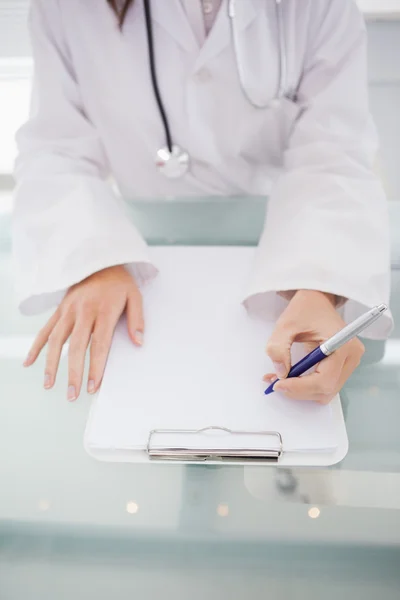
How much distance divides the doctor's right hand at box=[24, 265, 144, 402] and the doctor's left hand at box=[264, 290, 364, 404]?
156 mm

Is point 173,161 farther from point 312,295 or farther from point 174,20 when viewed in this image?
point 312,295

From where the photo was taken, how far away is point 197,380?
0.53m

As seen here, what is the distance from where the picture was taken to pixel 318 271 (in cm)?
63

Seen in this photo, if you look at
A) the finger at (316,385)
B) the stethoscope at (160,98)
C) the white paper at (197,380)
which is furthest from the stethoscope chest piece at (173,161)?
the finger at (316,385)

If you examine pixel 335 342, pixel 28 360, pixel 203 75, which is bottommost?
pixel 28 360

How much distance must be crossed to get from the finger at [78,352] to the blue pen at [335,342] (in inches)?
7.9

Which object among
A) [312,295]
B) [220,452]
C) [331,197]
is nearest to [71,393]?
[220,452]

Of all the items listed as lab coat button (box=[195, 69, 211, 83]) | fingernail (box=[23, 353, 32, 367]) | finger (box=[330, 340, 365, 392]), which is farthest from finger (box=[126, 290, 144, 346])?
lab coat button (box=[195, 69, 211, 83])

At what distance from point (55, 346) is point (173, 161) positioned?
38cm

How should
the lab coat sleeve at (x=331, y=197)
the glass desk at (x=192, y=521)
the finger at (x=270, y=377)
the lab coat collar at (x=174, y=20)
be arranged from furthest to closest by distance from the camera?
the lab coat collar at (x=174, y=20) < the lab coat sleeve at (x=331, y=197) < the finger at (x=270, y=377) < the glass desk at (x=192, y=521)

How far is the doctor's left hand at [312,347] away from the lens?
0.50 m

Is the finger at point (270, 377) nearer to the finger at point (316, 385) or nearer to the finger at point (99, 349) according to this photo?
the finger at point (316, 385)

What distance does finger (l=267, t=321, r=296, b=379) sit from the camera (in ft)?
1.70

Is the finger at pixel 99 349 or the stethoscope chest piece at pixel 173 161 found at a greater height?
the stethoscope chest piece at pixel 173 161
